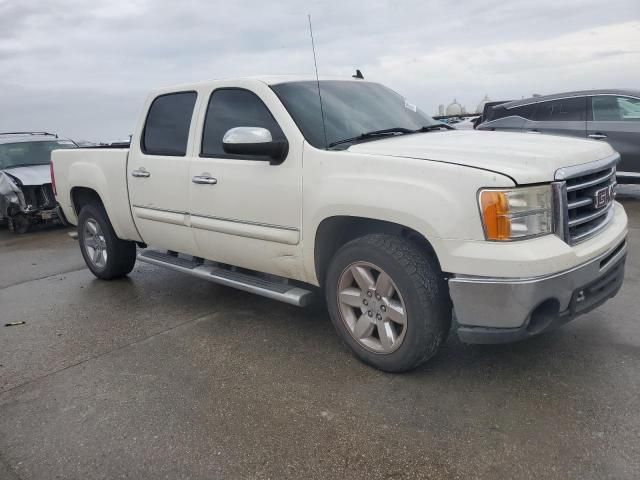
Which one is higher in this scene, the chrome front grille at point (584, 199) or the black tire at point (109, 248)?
the chrome front grille at point (584, 199)

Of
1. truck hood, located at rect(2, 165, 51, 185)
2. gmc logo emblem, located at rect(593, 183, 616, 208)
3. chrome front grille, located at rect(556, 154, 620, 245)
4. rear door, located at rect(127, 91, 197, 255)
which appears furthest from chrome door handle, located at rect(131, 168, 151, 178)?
truck hood, located at rect(2, 165, 51, 185)

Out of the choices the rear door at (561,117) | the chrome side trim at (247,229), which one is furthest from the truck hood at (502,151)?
the rear door at (561,117)

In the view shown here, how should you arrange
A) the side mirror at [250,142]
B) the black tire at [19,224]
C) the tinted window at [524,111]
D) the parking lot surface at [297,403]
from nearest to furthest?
the parking lot surface at [297,403] → the side mirror at [250,142] → the tinted window at [524,111] → the black tire at [19,224]

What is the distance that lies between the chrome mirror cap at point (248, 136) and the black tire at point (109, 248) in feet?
8.49

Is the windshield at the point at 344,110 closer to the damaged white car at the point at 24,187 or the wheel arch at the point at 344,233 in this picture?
the wheel arch at the point at 344,233

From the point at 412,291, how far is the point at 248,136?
1.41m

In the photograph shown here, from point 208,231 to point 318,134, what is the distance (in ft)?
4.01

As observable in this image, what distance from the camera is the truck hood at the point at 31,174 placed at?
31.7 ft

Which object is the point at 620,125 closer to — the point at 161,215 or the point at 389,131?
the point at 389,131

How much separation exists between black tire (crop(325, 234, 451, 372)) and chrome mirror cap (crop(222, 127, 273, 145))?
88cm

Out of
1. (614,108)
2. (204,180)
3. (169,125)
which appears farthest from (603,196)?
(614,108)

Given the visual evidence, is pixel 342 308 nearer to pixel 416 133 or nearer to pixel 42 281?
pixel 416 133

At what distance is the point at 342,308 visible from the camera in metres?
3.42

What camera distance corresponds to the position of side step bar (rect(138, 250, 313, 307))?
3690 mm
